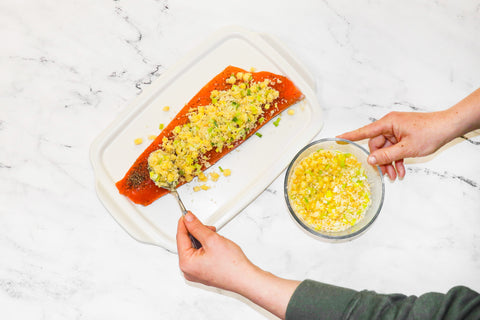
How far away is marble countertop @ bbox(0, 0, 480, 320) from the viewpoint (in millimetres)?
1582

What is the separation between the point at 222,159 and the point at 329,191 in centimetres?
43

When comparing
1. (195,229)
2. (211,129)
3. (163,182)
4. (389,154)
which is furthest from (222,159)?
(389,154)

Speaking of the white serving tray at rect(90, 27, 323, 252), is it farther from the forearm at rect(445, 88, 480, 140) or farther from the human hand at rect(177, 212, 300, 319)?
the forearm at rect(445, 88, 480, 140)

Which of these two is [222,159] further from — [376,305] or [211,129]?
[376,305]

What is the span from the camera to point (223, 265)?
123 cm

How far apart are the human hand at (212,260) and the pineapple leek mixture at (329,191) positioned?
0.34 m

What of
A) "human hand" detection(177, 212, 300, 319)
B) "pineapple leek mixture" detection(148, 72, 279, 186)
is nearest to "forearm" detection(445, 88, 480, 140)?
"pineapple leek mixture" detection(148, 72, 279, 186)

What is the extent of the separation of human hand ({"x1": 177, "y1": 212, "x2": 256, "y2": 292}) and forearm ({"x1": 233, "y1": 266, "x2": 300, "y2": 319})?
1 cm

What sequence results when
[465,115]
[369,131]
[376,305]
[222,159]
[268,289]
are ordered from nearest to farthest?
[376,305] → [268,289] → [465,115] → [369,131] → [222,159]

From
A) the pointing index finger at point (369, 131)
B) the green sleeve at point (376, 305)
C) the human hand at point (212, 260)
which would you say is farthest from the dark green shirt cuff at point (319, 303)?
the pointing index finger at point (369, 131)

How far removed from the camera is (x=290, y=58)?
1.63 metres

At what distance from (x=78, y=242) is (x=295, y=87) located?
3.52ft

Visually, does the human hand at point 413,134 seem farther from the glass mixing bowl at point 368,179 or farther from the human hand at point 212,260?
the human hand at point 212,260

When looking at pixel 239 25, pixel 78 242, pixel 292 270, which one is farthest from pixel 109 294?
pixel 239 25
